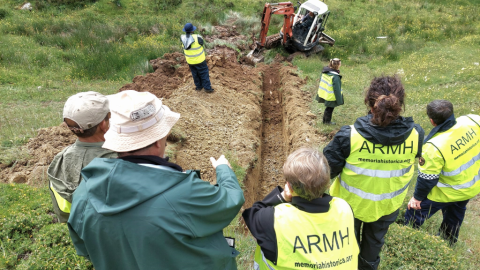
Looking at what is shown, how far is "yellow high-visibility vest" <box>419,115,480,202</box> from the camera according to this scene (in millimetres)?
3287

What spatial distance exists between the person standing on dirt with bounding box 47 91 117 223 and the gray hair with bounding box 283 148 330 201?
1487 mm

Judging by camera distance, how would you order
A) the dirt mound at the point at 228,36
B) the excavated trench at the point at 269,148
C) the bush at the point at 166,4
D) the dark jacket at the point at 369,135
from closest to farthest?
the dark jacket at the point at 369,135, the excavated trench at the point at 269,148, the dirt mound at the point at 228,36, the bush at the point at 166,4

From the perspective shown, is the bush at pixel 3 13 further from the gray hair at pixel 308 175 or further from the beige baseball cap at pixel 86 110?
the gray hair at pixel 308 175

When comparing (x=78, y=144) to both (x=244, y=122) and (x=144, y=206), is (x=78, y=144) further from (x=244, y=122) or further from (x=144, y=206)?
(x=244, y=122)

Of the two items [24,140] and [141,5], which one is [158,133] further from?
[141,5]

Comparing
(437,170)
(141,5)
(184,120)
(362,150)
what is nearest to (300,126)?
(184,120)

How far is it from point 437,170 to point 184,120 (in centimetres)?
533

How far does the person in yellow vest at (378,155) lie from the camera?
2.60m

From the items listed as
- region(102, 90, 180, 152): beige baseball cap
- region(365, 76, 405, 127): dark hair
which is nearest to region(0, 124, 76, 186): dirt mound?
region(102, 90, 180, 152): beige baseball cap

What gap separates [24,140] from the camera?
632 cm

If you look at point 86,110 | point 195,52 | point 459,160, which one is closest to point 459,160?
point 459,160

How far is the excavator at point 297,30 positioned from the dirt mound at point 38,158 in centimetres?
885

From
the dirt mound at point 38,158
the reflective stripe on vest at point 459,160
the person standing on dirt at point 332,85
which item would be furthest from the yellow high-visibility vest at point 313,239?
the person standing on dirt at point 332,85

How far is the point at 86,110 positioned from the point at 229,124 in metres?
5.52
